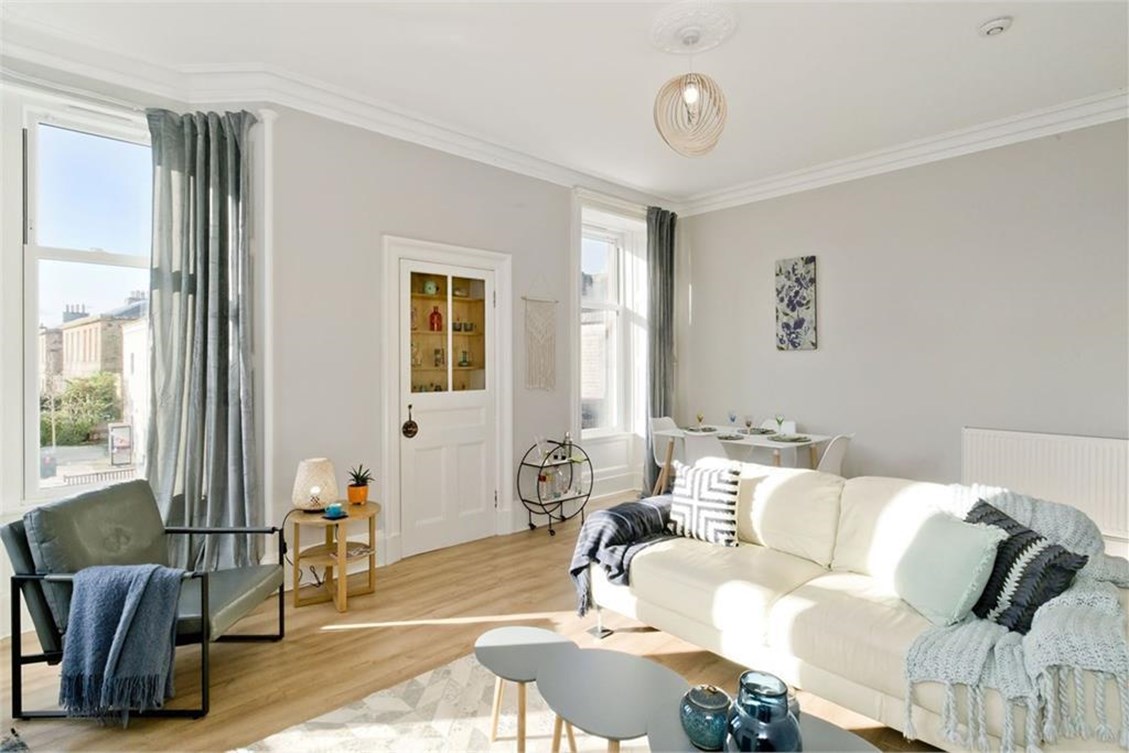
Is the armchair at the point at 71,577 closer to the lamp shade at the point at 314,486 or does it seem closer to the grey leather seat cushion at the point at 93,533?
the grey leather seat cushion at the point at 93,533

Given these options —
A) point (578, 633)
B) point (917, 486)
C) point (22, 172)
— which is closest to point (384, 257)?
point (22, 172)

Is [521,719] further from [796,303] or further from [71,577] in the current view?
[796,303]

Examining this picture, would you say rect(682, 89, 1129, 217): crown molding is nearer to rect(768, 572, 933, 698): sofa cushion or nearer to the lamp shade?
rect(768, 572, 933, 698): sofa cushion

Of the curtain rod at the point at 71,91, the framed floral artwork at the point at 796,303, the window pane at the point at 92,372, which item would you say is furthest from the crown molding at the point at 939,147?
the window pane at the point at 92,372

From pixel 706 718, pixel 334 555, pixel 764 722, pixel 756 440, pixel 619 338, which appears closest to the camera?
pixel 764 722

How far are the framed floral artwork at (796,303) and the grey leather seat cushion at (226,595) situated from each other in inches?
180

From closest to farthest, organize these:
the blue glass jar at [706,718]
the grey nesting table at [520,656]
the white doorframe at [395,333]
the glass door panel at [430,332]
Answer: the blue glass jar at [706,718]
the grey nesting table at [520,656]
the white doorframe at [395,333]
the glass door panel at [430,332]

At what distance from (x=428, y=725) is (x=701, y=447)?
3.31 meters

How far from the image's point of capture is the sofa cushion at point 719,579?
239 centimetres

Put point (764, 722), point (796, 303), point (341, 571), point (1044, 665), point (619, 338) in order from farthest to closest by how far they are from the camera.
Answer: point (619, 338), point (796, 303), point (341, 571), point (1044, 665), point (764, 722)

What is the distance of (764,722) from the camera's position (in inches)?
56.1

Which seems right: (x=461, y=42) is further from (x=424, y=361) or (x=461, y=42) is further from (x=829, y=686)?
(x=829, y=686)

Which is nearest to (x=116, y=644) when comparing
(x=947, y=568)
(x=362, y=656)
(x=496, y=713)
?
(x=362, y=656)

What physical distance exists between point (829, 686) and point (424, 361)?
3229 mm
